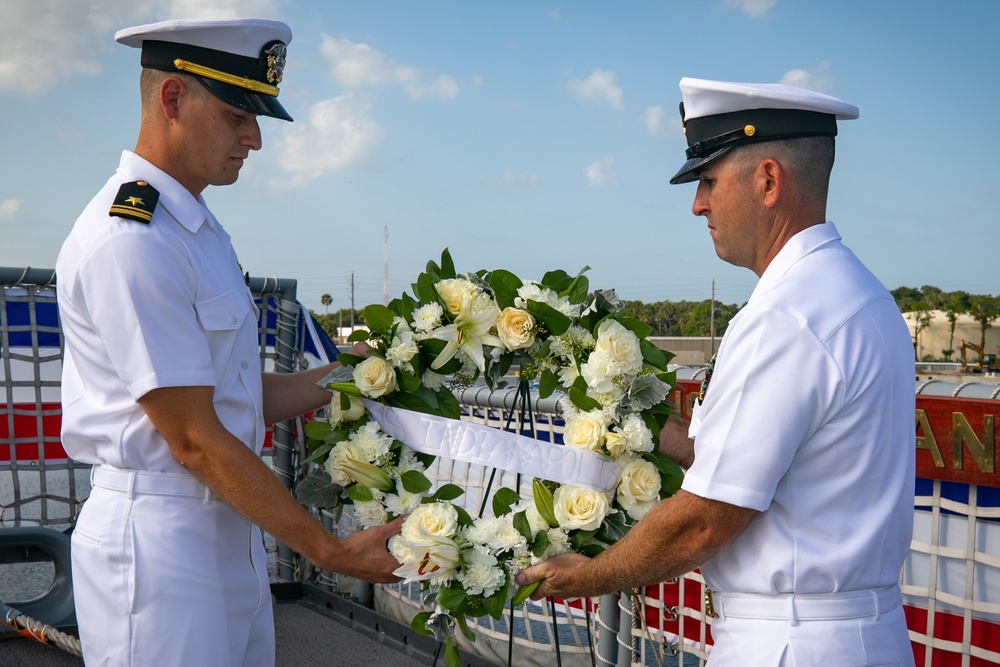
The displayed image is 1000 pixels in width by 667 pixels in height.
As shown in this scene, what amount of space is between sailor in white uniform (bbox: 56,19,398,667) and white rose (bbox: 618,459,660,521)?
57 cm

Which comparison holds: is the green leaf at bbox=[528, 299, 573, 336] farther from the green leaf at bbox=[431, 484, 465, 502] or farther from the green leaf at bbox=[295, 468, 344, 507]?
the green leaf at bbox=[295, 468, 344, 507]

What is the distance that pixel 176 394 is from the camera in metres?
1.91

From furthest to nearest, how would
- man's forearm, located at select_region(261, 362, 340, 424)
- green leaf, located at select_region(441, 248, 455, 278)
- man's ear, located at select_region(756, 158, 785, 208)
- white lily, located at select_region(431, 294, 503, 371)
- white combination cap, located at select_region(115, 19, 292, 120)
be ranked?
man's forearm, located at select_region(261, 362, 340, 424)
green leaf, located at select_region(441, 248, 455, 278)
white lily, located at select_region(431, 294, 503, 371)
white combination cap, located at select_region(115, 19, 292, 120)
man's ear, located at select_region(756, 158, 785, 208)

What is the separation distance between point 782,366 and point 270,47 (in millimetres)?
1474

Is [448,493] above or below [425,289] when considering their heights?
below

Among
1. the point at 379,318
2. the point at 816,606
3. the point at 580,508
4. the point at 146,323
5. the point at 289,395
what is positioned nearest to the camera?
the point at 816,606

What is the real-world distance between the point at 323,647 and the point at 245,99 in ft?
8.93

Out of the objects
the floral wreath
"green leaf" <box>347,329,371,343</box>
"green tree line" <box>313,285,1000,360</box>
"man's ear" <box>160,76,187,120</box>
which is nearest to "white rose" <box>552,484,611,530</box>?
the floral wreath

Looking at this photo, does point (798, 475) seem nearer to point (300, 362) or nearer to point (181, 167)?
point (181, 167)

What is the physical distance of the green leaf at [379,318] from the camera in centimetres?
230

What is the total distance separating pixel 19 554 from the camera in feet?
14.0

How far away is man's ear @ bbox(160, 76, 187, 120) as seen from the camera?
2.09m

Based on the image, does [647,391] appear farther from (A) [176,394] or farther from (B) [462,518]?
(A) [176,394]

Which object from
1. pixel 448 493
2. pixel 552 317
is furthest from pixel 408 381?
pixel 552 317
